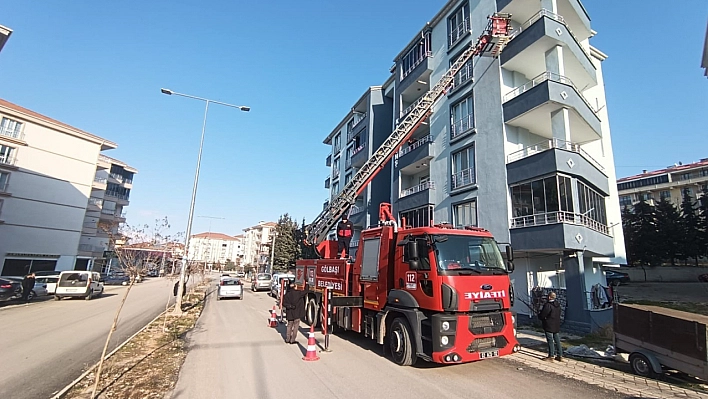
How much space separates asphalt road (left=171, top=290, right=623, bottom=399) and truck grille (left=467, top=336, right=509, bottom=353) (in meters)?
0.57

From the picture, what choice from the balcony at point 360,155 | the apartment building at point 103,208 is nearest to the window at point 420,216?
the balcony at point 360,155

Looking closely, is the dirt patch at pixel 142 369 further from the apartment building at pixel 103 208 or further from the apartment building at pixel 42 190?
the apartment building at pixel 42 190

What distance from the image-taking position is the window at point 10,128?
121ft

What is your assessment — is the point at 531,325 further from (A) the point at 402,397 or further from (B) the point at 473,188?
(A) the point at 402,397

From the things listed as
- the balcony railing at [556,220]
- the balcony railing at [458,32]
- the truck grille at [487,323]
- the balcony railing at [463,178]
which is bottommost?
the truck grille at [487,323]

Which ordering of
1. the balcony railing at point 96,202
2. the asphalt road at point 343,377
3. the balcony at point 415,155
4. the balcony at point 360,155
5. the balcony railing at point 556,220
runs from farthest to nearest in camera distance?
1. the balcony railing at point 96,202
2. the balcony at point 360,155
3. the balcony at point 415,155
4. the balcony railing at point 556,220
5. the asphalt road at point 343,377

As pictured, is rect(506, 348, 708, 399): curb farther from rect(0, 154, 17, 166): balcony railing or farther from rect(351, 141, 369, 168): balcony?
rect(0, 154, 17, 166): balcony railing

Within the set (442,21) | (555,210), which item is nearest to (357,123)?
(442,21)

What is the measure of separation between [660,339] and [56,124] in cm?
5656

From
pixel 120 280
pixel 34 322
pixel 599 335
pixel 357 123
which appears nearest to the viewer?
pixel 599 335

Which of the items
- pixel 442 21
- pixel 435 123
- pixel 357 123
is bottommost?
pixel 435 123

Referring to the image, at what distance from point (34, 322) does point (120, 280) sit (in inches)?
1356

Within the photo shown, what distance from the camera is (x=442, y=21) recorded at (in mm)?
22797

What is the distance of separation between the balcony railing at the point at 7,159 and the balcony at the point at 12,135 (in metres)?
1.78
